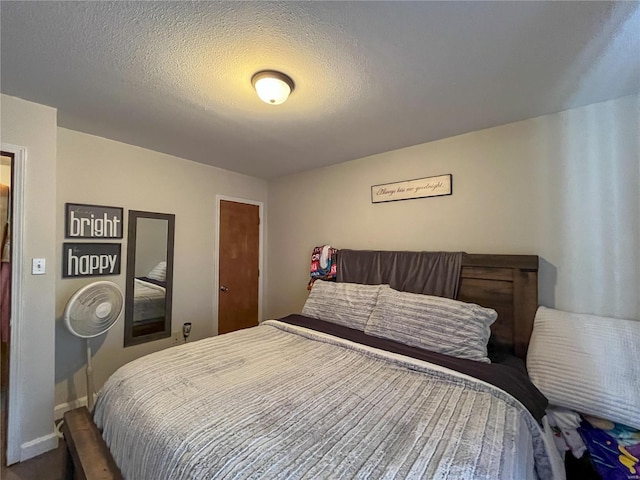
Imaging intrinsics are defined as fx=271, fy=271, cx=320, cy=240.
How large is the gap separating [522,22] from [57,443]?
11.9 ft

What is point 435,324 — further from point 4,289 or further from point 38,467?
point 4,289

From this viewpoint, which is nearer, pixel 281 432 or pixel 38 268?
pixel 281 432

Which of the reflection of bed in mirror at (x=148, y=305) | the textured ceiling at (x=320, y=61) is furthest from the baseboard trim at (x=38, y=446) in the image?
the textured ceiling at (x=320, y=61)

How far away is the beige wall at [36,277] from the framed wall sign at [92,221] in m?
0.40

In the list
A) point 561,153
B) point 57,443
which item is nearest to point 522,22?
point 561,153

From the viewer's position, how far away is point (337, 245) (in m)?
3.10

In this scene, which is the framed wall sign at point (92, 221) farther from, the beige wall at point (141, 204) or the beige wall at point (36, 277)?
the beige wall at point (36, 277)

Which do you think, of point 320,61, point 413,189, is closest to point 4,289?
point 320,61

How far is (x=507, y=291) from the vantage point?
1.92 m

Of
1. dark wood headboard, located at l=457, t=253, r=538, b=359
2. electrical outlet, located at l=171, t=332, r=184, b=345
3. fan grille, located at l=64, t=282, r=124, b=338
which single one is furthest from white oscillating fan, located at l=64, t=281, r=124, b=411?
dark wood headboard, located at l=457, t=253, r=538, b=359

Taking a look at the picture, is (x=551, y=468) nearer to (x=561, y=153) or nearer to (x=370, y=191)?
(x=561, y=153)

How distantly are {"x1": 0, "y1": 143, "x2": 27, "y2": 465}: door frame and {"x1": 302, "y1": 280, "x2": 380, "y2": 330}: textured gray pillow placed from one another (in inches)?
77.6

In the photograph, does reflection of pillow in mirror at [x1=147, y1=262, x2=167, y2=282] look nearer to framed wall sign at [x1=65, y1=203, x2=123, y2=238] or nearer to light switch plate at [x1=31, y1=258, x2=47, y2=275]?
framed wall sign at [x1=65, y1=203, x2=123, y2=238]

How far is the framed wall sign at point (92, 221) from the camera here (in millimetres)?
2234
